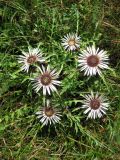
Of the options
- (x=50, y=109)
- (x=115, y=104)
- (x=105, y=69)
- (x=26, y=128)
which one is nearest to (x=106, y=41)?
(x=105, y=69)

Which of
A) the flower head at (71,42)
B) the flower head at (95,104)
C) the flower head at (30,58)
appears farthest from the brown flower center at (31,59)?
the flower head at (95,104)

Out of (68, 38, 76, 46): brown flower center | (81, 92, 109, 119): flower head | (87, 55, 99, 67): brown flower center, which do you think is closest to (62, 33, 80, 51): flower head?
(68, 38, 76, 46): brown flower center

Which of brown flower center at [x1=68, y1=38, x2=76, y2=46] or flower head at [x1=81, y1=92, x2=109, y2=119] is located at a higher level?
brown flower center at [x1=68, y1=38, x2=76, y2=46]

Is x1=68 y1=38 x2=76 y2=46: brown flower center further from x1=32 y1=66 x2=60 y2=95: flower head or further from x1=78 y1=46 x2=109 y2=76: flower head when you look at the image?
x1=32 y1=66 x2=60 y2=95: flower head

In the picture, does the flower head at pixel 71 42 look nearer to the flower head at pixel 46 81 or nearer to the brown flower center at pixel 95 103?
the flower head at pixel 46 81

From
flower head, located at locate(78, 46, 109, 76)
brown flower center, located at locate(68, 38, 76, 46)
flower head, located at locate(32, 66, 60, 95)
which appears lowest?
flower head, located at locate(32, 66, 60, 95)

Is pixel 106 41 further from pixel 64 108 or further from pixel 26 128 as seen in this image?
pixel 26 128
